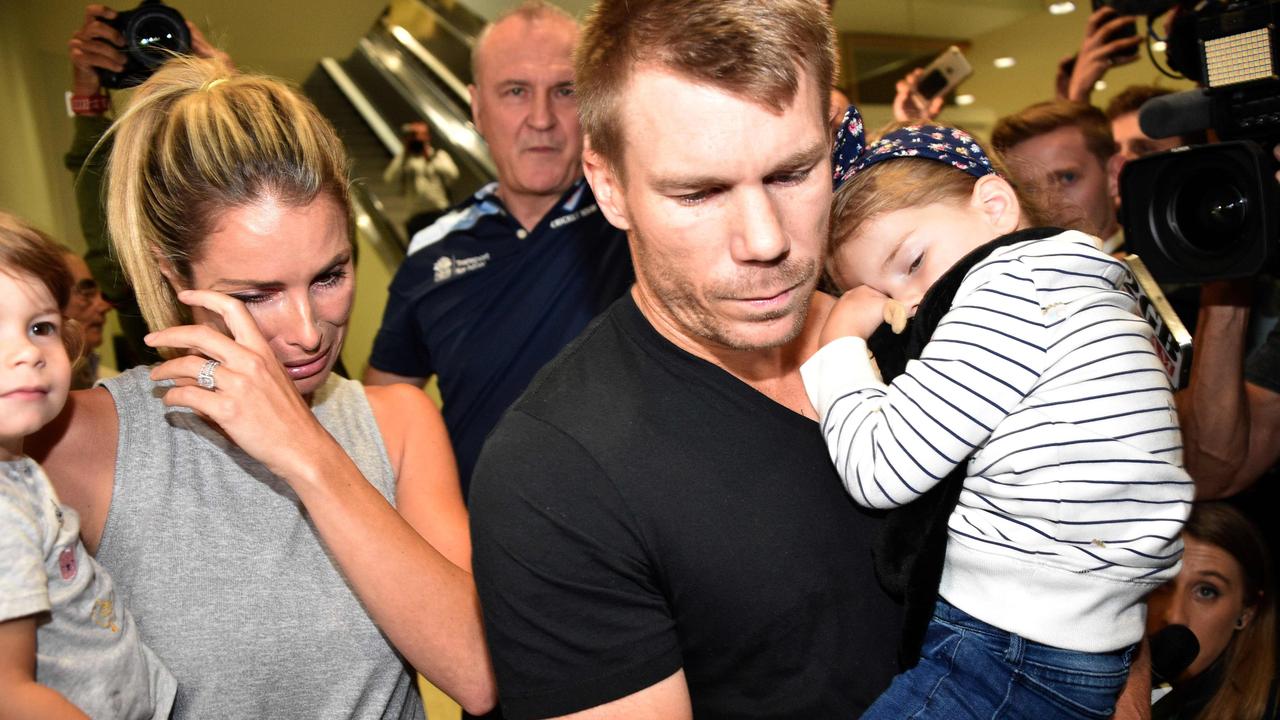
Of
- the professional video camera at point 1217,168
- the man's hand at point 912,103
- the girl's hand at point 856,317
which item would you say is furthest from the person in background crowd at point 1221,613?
the man's hand at point 912,103

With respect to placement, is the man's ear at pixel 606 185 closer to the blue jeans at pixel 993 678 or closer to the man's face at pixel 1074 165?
the blue jeans at pixel 993 678

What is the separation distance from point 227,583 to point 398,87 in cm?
717

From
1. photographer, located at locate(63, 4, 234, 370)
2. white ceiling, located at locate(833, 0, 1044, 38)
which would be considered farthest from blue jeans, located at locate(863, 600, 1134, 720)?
white ceiling, located at locate(833, 0, 1044, 38)

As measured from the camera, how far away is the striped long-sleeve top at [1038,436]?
52.0 inches

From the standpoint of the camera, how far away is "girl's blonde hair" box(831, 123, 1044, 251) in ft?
5.15

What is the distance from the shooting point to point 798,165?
1303 millimetres

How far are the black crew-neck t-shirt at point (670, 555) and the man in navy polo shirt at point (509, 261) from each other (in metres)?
1.28

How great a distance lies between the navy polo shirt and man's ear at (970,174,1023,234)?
1.18 m

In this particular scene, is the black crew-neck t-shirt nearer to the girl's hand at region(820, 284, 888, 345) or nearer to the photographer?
the girl's hand at region(820, 284, 888, 345)

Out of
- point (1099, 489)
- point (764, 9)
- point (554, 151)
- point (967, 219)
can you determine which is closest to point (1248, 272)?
point (967, 219)

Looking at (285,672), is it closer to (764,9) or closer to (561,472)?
(561,472)

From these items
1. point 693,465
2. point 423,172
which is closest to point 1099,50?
point 693,465

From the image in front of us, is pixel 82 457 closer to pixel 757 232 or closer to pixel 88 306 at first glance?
pixel 757 232

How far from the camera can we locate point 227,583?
142 centimetres
